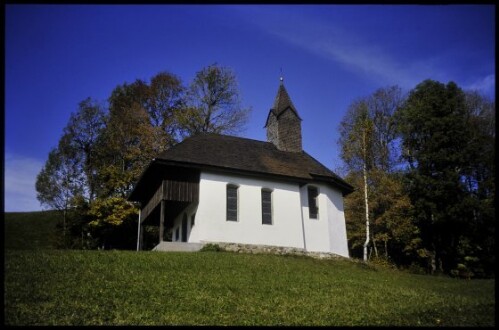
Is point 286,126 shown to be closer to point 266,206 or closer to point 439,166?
point 266,206


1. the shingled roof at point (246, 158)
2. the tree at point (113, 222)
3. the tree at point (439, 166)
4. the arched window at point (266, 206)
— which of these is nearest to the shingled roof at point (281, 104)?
the shingled roof at point (246, 158)

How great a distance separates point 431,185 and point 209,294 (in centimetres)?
2110

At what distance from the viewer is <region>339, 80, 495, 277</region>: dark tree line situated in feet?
93.3

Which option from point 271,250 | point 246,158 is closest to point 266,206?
point 271,250

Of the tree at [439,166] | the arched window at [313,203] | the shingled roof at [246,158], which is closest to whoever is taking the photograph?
the shingled roof at [246,158]

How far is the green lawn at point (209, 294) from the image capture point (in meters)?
10.7

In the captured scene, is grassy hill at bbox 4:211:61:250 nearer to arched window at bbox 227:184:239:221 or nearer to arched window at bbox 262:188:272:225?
arched window at bbox 227:184:239:221

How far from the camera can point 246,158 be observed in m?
26.0

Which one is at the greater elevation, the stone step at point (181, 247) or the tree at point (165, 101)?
the tree at point (165, 101)

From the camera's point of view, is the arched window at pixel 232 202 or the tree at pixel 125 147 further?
the tree at pixel 125 147

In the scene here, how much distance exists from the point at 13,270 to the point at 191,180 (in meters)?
11.0

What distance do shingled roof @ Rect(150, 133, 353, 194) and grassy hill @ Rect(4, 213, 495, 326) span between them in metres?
6.11

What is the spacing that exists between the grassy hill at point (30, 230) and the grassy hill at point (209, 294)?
22327mm

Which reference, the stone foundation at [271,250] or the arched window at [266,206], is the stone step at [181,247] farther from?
the arched window at [266,206]
